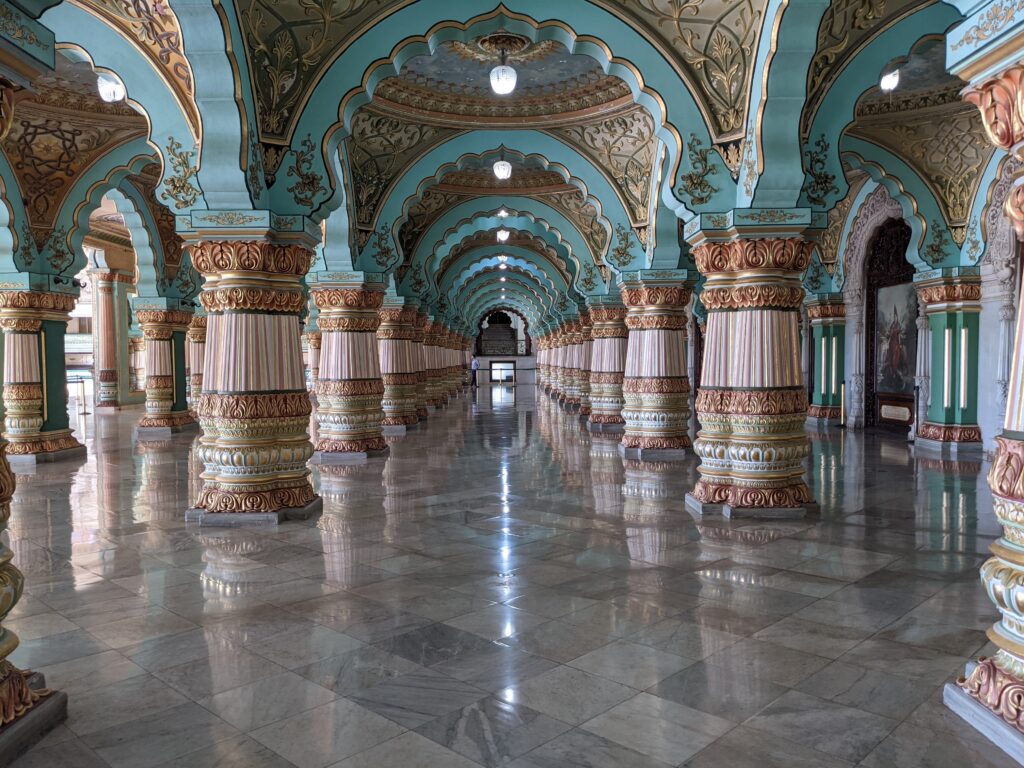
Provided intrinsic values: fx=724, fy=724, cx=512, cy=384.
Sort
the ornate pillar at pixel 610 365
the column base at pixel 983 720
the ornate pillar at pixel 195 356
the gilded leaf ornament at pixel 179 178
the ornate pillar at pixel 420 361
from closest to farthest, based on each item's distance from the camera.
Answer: the column base at pixel 983 720, the gilded leaf ornament at pixel 179 178, the ornate pillar at pixel 610 365, the ornate pillar at pixel 420 361, the ornate pillar at pixel 195 356

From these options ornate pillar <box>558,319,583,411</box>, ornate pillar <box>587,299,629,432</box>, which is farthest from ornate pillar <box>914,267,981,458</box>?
ornate pillar <box>558,319,583,411</box>

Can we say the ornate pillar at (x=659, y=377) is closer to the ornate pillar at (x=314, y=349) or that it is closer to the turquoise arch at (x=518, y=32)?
the turquoise arch at (x=518, y=32)

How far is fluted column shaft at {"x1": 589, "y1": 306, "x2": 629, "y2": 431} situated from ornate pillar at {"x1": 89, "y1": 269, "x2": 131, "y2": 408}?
15467mm

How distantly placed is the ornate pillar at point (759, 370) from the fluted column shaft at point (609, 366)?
8801 mm

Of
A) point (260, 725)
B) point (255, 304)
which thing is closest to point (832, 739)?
point (260, 725)

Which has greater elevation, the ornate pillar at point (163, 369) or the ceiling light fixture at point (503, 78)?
the ceiling light fixture at point (503, 78)

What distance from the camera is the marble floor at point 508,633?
9.31ft

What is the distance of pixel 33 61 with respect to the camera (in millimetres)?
2893

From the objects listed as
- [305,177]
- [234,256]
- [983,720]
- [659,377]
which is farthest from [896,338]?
[983,720]

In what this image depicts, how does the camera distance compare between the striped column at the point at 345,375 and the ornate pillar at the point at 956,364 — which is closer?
the striped column at the point at 345,375

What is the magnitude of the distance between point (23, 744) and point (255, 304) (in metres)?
4.59

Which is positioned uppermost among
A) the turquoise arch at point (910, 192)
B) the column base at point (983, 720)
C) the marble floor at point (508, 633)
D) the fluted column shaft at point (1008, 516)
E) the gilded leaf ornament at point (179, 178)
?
the turquoise arch at point (910, 192)

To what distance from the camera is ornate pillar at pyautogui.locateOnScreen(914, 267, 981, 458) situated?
11641 millimetres

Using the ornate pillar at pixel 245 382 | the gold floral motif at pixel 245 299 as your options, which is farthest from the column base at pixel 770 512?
the gold floral motif at pixel 245 299
